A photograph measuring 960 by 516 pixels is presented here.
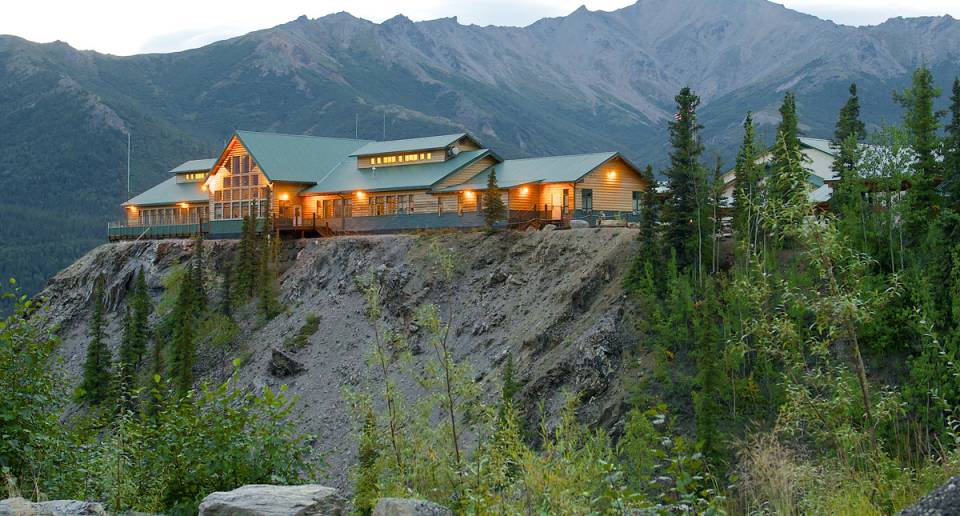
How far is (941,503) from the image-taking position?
7.46 m

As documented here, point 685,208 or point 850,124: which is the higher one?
point 850,124

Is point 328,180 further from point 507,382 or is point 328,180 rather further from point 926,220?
point 926,220

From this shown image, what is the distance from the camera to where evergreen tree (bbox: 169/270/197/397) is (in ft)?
178

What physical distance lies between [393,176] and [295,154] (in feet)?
40.5

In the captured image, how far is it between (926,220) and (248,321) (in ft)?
137

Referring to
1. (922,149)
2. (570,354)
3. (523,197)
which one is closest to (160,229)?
(523,197)

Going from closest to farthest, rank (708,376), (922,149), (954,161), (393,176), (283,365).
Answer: (708,376) < (954,161) < (922,149) < (283,365) < (393,176)

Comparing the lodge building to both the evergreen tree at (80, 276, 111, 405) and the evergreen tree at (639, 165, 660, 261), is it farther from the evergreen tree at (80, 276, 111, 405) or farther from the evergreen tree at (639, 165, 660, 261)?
the evergreen tree at (639, 165, 660, 261)

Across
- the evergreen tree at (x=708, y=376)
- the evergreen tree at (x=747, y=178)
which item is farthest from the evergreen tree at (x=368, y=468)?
the evergreen tree at (x=747, y=178)

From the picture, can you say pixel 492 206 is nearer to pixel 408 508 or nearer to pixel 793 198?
pixel 793 198

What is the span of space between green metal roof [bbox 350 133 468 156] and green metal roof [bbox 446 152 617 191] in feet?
14.8

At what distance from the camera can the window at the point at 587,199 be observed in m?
56.7

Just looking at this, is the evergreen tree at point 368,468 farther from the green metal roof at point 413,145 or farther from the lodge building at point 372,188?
the green metal roof at point 413,145

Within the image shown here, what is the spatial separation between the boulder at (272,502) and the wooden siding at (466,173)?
165 feet
